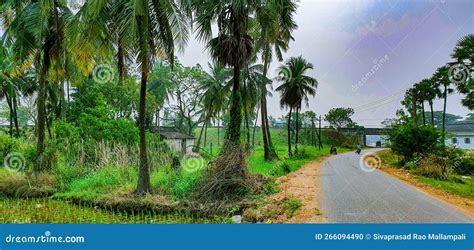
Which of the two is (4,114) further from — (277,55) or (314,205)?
(314,205)

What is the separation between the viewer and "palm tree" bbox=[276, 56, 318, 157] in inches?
1109

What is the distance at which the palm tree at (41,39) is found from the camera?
512 inches

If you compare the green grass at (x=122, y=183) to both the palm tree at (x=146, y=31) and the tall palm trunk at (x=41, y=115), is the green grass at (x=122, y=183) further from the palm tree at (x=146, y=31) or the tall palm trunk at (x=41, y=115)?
the tall palm trunk at (x=41, y=115)

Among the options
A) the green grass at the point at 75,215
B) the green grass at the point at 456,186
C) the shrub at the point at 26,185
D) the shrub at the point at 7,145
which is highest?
the shrub at the point at 7,145

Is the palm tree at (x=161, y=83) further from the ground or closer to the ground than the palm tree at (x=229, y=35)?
further from the ground

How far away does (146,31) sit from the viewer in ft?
33.6

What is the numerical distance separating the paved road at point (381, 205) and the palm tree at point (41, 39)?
10558 millimetres

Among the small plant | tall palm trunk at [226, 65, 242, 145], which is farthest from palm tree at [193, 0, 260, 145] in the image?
the small plant

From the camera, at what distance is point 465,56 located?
61.0 ft

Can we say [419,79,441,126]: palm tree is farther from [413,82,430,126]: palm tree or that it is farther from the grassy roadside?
the grassy roadside

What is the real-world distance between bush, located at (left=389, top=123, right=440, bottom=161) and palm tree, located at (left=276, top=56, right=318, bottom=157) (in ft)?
33.6

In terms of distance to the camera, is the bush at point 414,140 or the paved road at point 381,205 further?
the bush at point 414,140

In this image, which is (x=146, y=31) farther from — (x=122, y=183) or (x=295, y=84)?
(x=295, y=84)

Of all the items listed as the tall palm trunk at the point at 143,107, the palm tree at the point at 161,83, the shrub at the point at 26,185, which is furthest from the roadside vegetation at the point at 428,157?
the palm tree at the point at 161,83
